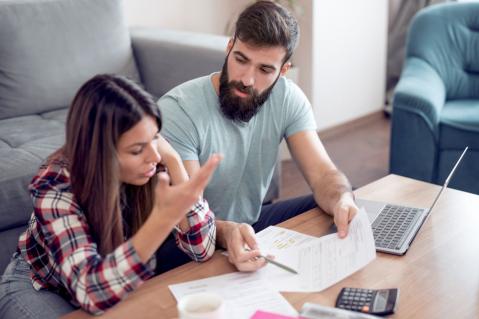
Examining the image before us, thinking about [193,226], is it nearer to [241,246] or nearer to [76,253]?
[241,246]

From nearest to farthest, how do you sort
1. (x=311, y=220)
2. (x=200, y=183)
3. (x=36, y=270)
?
1. (x=200, y=183)
2. (x=36, y=270)
3. (x=311, y=220)

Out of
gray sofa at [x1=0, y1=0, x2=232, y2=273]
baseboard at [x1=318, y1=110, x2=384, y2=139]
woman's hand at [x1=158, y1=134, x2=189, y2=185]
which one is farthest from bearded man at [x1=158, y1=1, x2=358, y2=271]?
baseboard at [x1=318, y1=110, x2=384, y2=139]

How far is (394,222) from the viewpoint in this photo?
1.42m

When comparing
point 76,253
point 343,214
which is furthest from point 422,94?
point 76,253

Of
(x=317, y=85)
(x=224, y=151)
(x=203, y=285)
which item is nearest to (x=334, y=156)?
(x=317, y=85)

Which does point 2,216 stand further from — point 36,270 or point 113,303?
point 113,303

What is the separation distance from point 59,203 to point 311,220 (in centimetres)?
59

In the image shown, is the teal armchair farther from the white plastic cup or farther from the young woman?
the white plastic cup

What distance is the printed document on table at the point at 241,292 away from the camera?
1.09 m

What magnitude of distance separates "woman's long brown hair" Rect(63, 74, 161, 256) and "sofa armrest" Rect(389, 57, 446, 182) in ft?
5.55

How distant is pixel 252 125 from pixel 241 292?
0.64m

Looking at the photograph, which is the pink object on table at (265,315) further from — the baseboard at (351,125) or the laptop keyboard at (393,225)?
the baseboard at (351,125)

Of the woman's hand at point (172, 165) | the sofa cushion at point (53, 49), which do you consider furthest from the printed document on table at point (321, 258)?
the sofa cushion at point (53, 49)

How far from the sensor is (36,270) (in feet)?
4.15
